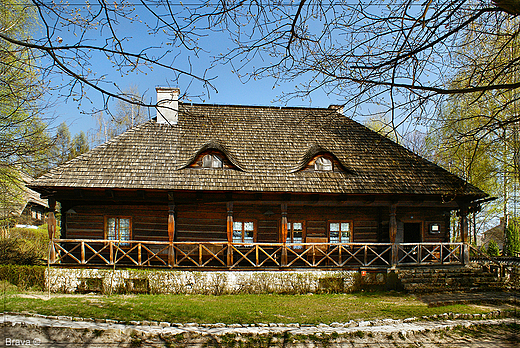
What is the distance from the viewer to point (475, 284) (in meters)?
11.5

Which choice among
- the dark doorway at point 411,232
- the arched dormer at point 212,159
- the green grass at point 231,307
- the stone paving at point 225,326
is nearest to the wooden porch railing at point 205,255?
the dark doorway at point 411,232

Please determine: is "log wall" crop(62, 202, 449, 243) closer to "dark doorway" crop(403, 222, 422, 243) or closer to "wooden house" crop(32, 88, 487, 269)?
"wooden house" crop(32, 88, 487, 269)

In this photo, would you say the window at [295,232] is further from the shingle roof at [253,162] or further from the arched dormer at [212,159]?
the arched dormer at [212,159]

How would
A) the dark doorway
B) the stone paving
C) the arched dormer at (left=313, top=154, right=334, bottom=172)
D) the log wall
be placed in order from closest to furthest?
the stone paving, the log wall, the arched dormer at (left=313, top=154, right=334, bottom=172), the dark doorway

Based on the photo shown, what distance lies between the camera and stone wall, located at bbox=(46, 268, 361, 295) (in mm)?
10734

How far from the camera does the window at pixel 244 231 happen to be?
13094mm

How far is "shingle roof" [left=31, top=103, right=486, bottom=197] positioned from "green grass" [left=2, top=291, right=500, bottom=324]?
375 centimetres

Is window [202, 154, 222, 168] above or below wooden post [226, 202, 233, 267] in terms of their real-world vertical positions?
above

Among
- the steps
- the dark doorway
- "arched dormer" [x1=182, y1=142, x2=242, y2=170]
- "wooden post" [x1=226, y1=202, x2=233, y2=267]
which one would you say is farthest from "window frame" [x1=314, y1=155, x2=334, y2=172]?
the dark doorway

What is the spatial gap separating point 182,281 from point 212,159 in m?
4.75

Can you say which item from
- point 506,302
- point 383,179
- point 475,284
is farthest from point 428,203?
point 506,302

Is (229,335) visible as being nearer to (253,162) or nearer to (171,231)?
(171,231)

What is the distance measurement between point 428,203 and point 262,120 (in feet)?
27.2

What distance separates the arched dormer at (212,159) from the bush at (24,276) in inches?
243
